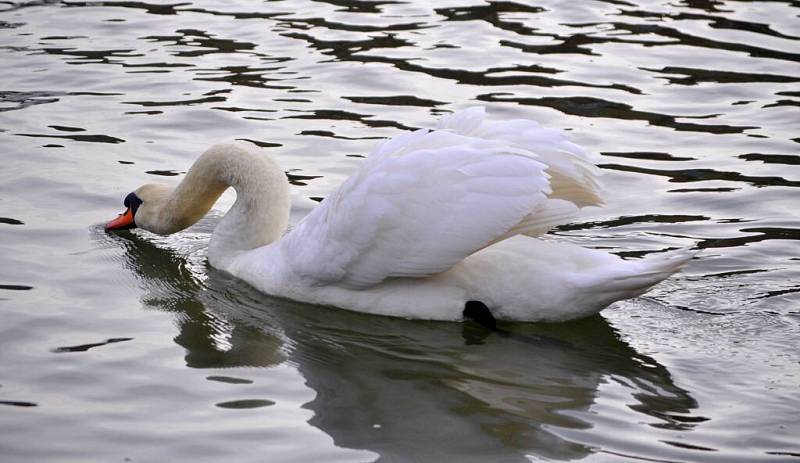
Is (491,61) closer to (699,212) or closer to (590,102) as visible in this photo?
(590,102)

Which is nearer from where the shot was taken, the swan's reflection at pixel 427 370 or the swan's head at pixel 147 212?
the swan's reflection at pixel 427 370

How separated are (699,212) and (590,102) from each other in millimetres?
2544

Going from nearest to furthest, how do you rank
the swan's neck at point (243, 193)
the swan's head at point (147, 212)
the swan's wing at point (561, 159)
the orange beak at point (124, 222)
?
the swan's wing at point (561, 159), the swan's neck at point (243, 193), the swan's head at point (147, 212), the orange beak at point (124, 222)

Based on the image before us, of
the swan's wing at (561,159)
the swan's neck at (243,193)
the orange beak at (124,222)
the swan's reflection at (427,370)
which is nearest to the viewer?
the swan's reflection at (427,370)

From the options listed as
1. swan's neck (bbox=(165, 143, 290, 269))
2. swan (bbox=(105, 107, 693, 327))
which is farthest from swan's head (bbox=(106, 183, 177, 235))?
swan (bbox=(105, 107, 693, 327))

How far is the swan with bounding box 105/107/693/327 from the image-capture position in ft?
21.5

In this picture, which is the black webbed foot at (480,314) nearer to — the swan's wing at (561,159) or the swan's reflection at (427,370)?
the swan's reflection at (427,370)

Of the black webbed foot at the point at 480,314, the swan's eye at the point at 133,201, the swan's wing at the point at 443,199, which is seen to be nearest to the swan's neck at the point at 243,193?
the swan's eye at the point at 133,201

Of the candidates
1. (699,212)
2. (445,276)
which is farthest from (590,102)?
(445,276)

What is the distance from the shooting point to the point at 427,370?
21.0 ft

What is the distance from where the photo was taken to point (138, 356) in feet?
21.3

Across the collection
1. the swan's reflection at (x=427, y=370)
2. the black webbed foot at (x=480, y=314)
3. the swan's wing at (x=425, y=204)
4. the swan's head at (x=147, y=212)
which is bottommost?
the swan's reflection at (x=427, y=370)

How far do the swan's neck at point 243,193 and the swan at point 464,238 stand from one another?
0.56 meters

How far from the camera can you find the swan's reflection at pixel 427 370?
18.4ft
